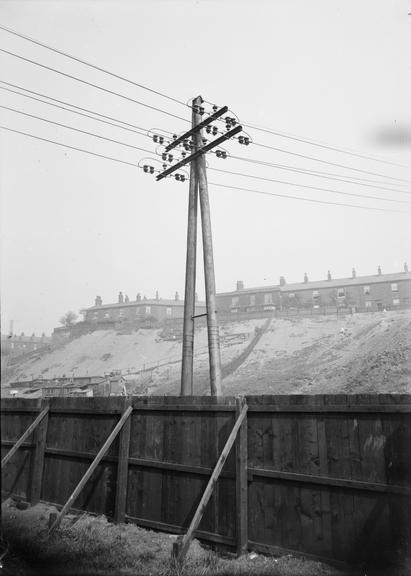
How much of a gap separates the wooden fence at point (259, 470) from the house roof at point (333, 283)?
211 feet

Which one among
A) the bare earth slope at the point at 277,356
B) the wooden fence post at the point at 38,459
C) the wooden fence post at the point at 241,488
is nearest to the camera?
the wooden fence post at the point at 241,488

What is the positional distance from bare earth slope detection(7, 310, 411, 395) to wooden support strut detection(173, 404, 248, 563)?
64.4ft

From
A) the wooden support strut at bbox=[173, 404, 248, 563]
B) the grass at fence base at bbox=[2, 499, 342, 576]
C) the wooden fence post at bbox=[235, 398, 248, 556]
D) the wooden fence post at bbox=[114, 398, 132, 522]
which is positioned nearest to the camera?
the grass at fence base at bbox=[2, 499, 342, 576]

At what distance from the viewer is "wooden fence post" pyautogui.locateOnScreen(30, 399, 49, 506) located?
804 centimetres

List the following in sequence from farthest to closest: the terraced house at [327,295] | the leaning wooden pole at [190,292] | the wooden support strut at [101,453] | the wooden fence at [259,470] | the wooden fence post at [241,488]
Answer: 1. the terraced house at [327,295]
2. the leaning wooden pole at [190,292]
3. the wooden support strut at [101,453]
4. the wooden fence post at [241,488]
5. the wooden fence at [259,470]

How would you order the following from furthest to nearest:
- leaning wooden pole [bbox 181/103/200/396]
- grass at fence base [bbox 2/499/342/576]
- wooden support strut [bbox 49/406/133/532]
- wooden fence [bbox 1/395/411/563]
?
leaning wooden pole [bbox 181/103/200/396]
wooden support strut [bbox 49/406/133/532]
grass at fence base [bbox 2/499/342/576]
wooden fence [bbox 1/395/411/563]

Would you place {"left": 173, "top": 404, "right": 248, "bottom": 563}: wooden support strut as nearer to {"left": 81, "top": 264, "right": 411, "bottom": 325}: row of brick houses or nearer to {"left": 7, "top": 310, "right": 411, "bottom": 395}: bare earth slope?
{"left": 7, "top": 310, "right": 411, "bottom": 395}: bare earth slope

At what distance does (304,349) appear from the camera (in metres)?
43.5

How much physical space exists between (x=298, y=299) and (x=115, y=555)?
215 ft

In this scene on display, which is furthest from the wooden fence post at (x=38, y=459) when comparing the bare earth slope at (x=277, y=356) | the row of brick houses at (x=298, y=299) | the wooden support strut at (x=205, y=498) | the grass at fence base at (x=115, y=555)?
the row of brick houses at (x=298, y=299)

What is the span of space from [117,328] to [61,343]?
9496 millimetres

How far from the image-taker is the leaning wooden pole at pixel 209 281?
A: 30.7 ft

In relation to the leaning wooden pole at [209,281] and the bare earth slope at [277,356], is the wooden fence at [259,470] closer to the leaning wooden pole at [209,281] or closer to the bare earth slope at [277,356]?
the leaning wooden pole at [209,281]

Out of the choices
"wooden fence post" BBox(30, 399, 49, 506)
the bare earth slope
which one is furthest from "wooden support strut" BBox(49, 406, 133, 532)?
the bare earth slope
